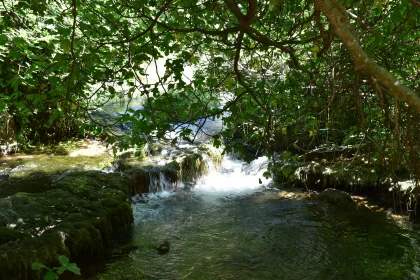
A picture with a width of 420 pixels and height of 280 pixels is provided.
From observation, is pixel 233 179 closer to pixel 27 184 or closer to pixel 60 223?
pixel 27 184

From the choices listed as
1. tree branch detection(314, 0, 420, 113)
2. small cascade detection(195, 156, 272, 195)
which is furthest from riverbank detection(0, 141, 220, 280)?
tree branch detection(314, 0, 420, 113)

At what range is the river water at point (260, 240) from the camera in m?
5.54

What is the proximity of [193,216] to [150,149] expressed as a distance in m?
3.70

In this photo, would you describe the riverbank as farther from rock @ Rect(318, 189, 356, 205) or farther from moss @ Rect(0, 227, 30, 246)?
rock @ Rect(318, 189, 356, 205)

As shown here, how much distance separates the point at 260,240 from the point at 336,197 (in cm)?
265

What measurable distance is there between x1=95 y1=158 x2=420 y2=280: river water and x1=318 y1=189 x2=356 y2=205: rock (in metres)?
0.25

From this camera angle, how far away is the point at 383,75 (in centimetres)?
191

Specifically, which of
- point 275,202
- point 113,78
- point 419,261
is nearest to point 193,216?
point 275,202

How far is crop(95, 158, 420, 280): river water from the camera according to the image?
18.2 feet

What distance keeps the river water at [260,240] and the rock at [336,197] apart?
25cm

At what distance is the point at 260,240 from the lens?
22.0ft

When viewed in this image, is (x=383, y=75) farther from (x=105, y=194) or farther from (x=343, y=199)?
(x=343, y=199)

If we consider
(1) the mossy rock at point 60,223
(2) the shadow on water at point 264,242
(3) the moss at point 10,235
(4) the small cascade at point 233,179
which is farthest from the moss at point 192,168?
(3) the moss at point 10,235

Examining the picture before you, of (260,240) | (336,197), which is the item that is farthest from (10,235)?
(336,197)
